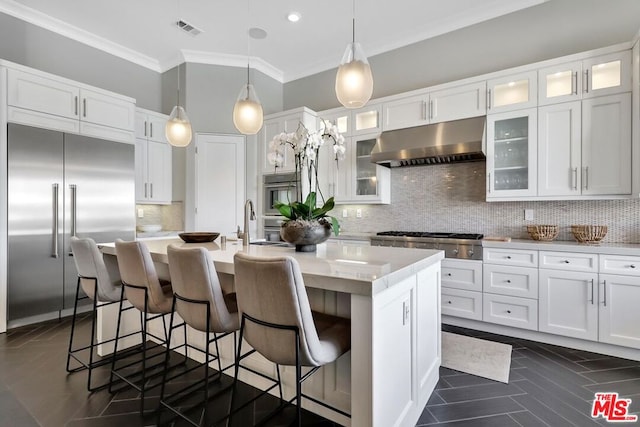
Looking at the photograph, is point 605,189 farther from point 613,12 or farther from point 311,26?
point 311,26

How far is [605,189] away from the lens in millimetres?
2812

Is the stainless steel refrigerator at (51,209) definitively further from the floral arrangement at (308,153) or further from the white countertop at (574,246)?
the white countertop at (574,246)

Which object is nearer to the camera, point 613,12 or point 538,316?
point 538,316

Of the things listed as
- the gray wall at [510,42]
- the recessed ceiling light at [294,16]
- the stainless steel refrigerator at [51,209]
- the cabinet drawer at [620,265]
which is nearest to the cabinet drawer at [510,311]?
the cabinet drawer at [620,265]

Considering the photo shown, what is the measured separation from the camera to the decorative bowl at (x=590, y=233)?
2834 millimetres

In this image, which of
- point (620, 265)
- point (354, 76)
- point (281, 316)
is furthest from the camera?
point (620, 265)

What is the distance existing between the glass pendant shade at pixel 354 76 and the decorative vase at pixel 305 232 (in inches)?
33.0

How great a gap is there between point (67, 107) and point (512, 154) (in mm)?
4696

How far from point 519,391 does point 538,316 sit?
3.37 feet

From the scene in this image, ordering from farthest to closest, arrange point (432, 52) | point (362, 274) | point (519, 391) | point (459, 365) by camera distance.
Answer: point (432, 52), point (459, 365), point (519, 391), point (362, 274)

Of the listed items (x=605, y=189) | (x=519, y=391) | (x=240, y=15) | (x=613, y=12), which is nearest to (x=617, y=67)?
(x=613, y=12)

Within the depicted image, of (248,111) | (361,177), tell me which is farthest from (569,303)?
(248,111)

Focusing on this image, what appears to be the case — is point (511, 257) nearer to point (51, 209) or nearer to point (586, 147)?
point (586, 147)

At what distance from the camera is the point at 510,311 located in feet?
9.96
